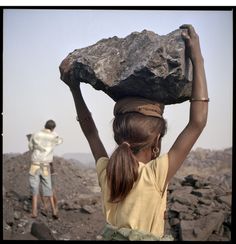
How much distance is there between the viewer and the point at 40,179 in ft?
11.6

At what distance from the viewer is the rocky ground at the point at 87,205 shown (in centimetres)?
348

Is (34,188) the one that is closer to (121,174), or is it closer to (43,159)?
(43,159)

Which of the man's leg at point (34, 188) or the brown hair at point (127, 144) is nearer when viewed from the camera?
the brown hair at point (127, 144)

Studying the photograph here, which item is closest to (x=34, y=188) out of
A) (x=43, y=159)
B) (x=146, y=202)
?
(x=43, y=159)

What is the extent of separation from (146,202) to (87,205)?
776 millimetres

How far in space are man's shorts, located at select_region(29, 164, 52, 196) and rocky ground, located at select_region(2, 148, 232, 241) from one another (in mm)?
45

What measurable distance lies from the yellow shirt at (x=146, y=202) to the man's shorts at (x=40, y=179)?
725mm

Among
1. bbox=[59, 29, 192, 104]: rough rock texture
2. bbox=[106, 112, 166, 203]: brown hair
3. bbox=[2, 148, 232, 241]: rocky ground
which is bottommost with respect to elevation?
bbox=[2, 148, 232, 241]: rocky ground

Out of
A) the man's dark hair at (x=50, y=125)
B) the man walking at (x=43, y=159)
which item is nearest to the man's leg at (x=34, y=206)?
the man walking at (x=43, y=159)

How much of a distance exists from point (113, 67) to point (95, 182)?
93 cm

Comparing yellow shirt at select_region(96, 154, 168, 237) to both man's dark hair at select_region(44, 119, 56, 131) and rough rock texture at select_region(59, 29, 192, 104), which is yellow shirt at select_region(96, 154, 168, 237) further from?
man's dark hair at select_region(44, 119, 56, 131)

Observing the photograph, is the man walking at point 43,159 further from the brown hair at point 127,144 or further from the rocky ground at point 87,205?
the brown hair at point 127,144

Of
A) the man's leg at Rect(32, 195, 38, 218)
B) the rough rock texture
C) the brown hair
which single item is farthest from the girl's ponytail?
the man's leg at Rect(32, 195, 38, 218)

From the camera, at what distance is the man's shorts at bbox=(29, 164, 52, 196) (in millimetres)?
3508
